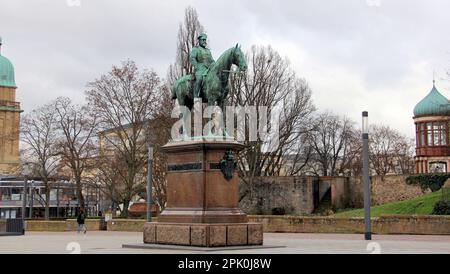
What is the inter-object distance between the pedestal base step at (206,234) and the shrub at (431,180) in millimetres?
34943

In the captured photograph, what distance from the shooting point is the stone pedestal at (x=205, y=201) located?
16.5 metres

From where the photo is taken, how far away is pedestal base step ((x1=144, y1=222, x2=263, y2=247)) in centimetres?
1633

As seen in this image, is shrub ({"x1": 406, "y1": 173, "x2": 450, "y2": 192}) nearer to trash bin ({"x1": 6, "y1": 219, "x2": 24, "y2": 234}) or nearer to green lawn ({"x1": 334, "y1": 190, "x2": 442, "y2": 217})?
green lawn ({"x1": 334, "y1": 190, "x2": 442, "y2": 217})

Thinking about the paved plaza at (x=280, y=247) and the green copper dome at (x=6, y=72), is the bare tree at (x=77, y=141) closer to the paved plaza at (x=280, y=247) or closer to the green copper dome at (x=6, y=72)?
the paved plaza at (x=280, y=247)

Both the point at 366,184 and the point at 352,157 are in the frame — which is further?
the point at 352,157

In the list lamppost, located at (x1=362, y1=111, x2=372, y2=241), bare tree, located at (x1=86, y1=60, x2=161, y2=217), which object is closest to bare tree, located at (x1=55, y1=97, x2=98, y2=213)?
bare tree, located at (x1=86, y1=60, x2=161, y2=217)

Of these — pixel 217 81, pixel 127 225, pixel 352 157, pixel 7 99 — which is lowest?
pixel 127 225

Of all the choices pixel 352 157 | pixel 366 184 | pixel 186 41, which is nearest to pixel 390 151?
pixel 352 157

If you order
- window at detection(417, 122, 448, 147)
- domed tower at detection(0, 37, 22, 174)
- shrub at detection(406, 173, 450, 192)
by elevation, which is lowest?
shrub at detection(406, 173, 450, 192)

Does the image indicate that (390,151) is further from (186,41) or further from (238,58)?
(238,58)

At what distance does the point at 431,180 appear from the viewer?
49469 millimetres

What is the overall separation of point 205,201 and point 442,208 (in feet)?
69.9
